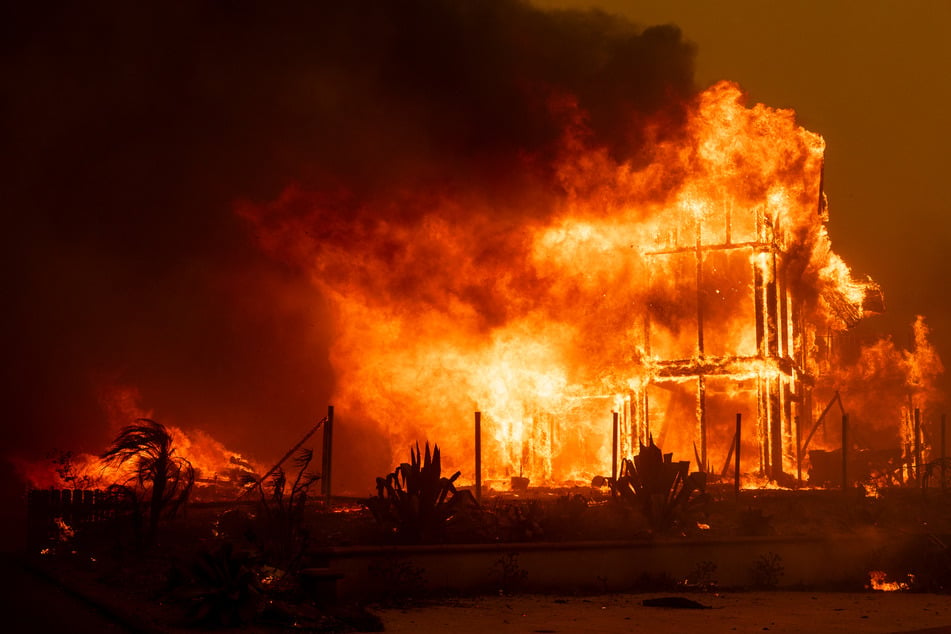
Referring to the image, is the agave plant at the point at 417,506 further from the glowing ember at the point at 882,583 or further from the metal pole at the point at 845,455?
the metal pole at the point at 845,455

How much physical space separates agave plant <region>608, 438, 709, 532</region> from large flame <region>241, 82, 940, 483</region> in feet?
67.3

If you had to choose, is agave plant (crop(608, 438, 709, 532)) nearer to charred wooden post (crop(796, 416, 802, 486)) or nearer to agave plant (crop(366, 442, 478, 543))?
agave plant (crop(366, 442, 478, 543))

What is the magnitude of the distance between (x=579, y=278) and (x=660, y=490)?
2204 cm

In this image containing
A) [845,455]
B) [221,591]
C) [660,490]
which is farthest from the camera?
[845,455]

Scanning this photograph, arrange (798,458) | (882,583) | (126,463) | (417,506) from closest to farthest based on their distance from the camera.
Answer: (882,583) < (417,506) < (126,463) < (798,458)

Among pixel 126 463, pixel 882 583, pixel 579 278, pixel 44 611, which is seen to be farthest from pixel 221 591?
pixel 579 278

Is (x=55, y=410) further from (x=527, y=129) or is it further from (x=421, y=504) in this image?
(x=421, y=504)

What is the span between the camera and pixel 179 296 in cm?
4806

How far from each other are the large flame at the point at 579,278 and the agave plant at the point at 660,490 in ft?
67.3

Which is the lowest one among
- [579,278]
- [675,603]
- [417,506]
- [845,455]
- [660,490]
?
[675,603]

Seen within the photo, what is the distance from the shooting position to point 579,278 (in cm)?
4334

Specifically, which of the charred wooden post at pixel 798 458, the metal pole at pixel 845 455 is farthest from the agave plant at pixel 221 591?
the charred wooden post at pixel 798 458

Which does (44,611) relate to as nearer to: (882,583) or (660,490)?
(660,490)

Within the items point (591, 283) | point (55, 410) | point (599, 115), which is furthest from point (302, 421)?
point (599, 115)
